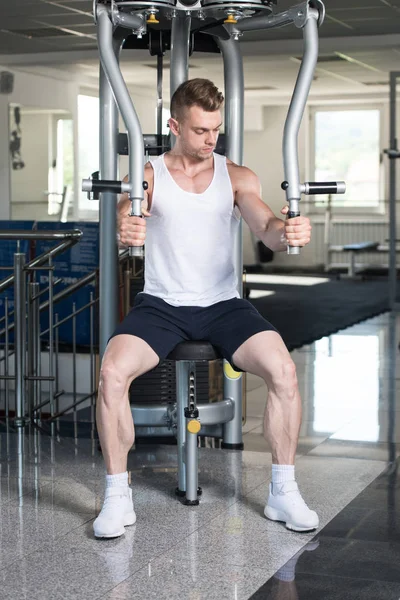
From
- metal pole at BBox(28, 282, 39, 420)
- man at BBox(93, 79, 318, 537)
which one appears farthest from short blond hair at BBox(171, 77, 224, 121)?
metal pole at BBox(28, 282, 39, 420)

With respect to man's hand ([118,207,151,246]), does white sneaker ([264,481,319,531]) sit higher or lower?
lower

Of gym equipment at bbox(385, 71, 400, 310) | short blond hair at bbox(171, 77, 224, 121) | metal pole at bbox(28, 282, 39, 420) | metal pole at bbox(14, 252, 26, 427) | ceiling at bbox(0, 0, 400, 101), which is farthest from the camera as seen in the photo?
gym equipment at bbox(385, 71, 400, 310)

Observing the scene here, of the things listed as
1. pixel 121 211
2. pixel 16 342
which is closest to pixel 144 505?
pixel 121 211

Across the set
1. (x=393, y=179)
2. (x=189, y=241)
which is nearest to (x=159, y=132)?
(x=189, y=241)

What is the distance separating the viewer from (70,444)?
390cm

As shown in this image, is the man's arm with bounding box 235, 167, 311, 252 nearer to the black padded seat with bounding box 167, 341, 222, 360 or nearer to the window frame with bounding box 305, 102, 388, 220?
the black padded seat with bounding box 167, 341, 222, 360

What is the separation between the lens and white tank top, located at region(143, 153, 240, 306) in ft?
9.45

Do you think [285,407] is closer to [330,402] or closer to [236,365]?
[236,365]

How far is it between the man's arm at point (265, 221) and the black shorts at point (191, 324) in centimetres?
23

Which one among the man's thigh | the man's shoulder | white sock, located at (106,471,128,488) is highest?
the man's shoulder

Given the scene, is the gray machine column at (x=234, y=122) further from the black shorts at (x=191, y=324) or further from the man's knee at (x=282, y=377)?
the man's knee at (x=282, y=377)

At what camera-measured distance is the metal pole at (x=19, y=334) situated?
13.9 ft

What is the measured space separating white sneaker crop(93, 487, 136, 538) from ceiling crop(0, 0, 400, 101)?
5.18 metres

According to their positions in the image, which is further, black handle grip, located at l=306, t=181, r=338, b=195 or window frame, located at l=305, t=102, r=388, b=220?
window frame, located at l=305, t=102, r=388, b=220
